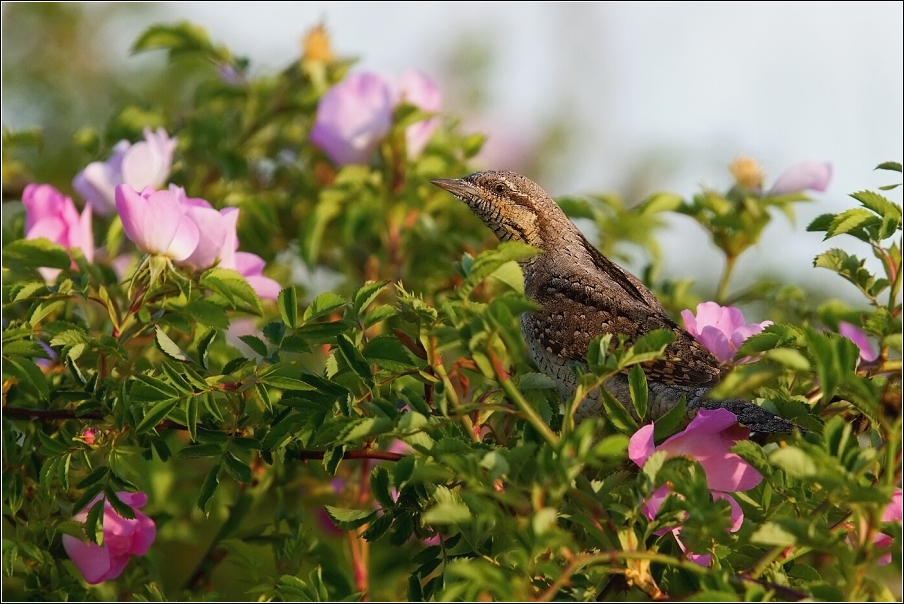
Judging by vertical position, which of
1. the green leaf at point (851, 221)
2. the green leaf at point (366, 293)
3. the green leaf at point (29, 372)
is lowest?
the green leaf at point (29, 372)

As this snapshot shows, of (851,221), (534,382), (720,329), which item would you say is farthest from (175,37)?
(851,221)

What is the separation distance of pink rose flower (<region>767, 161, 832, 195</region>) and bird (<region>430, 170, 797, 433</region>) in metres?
0.62

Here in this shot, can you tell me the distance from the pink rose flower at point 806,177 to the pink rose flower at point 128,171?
79.2 inches

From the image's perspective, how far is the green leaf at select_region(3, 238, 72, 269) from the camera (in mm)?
2616

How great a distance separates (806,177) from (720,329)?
1095 mm

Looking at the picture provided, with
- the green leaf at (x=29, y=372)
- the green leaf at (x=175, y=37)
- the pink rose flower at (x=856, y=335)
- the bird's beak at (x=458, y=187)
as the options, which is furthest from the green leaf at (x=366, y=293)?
the green leaf at (x=175, y=37)

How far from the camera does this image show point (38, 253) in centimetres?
267

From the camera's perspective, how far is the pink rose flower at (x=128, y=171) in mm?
3082

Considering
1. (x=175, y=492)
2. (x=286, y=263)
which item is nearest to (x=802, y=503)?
(x=175, y=492)

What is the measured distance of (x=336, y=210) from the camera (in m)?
3.62

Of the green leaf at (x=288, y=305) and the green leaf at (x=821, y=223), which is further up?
the green leaf at (x=821, y=223)

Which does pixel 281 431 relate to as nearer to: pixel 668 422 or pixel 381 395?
pixel 381 395

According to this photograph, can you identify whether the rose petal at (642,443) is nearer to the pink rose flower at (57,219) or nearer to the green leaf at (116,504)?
the green leaf at (116,504)

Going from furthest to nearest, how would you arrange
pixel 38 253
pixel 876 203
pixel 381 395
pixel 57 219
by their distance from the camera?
pixel 57 219
pixel 38 253
pixel 876 203
pixel 381 395
